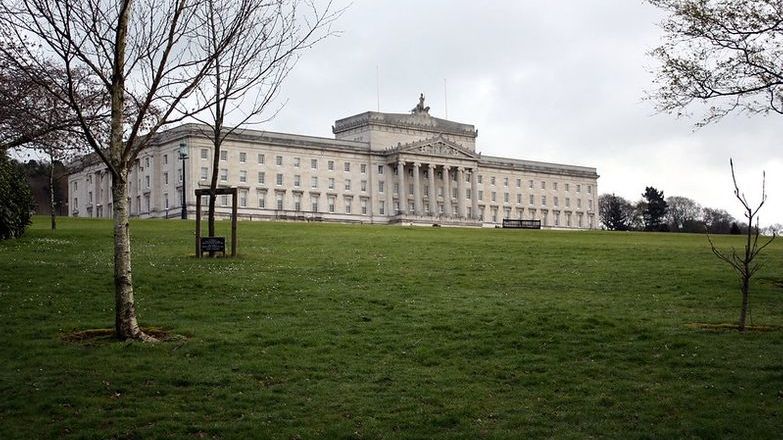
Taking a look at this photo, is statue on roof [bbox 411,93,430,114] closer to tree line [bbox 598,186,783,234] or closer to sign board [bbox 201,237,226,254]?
tree line [bbox 598,186,783,234]

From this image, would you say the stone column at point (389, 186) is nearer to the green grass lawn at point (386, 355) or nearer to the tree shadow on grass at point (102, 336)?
the green grass lawn at point (386, 355)

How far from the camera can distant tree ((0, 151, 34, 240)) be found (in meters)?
39.4

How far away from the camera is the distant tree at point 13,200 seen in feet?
129

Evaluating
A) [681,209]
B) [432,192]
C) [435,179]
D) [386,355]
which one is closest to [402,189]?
[432,192]

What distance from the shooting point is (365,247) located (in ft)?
138

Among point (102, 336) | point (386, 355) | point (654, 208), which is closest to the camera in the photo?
point (386, 355)

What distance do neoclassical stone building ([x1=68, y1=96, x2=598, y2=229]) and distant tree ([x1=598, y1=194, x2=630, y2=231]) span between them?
13.6ft

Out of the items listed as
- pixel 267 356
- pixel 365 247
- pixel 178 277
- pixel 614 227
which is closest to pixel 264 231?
pixel 365 247

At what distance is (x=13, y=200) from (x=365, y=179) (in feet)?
360

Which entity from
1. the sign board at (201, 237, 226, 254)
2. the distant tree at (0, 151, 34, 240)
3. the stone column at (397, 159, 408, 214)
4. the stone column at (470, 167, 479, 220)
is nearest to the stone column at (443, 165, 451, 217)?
the stone column at (470, 167, 479, 220)

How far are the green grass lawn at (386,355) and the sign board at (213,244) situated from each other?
161 centimetres

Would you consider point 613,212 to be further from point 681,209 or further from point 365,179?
point 365,179

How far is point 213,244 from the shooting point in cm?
3541

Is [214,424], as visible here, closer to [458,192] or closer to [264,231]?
[264,231]
